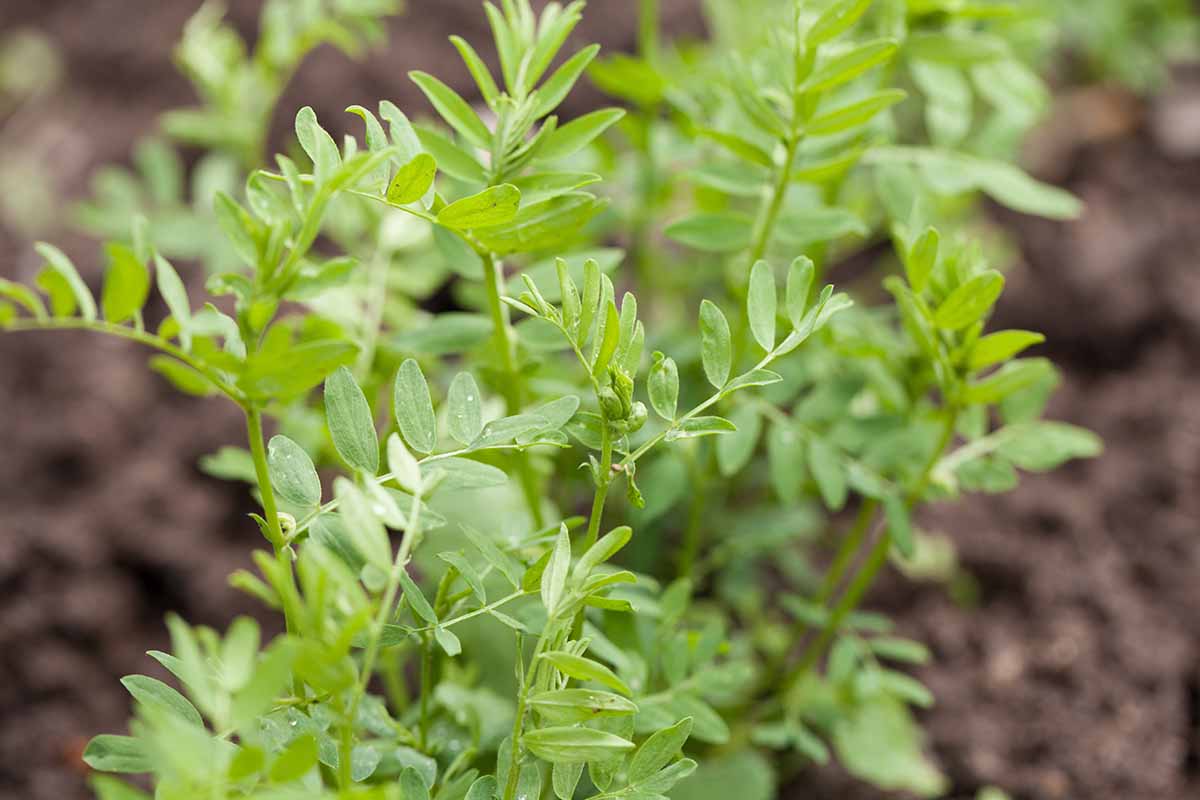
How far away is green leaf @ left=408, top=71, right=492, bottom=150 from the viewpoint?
890 mm

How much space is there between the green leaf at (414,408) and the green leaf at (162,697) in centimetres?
23

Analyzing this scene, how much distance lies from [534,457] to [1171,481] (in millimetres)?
1079

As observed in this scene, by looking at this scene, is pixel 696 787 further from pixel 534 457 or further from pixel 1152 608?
pixel 1152 608

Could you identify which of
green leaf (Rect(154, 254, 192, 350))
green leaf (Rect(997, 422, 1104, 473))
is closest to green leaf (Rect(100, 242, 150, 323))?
green leaf (Rect(154, 254, 192, 350))

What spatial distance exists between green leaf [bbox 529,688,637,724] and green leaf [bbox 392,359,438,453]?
0.20 meters

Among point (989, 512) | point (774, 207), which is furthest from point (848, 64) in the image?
point (989, 512)

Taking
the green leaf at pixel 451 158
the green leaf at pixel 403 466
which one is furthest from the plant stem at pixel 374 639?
the green leaf at pixel 451 158

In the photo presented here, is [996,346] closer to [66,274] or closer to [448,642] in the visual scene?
[448,642]

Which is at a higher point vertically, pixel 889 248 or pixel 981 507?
pixel 889 248

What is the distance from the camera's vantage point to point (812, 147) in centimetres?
116

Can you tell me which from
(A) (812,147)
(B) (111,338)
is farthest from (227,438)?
(A) (812,147)

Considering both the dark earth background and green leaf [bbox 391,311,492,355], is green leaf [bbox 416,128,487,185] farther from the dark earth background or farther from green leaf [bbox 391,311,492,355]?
the dark earth background

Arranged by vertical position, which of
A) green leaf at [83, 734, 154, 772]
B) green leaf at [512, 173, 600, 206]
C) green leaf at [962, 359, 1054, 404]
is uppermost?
green leaf at [512, 173, 600, 206]

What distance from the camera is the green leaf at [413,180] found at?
76 cm
